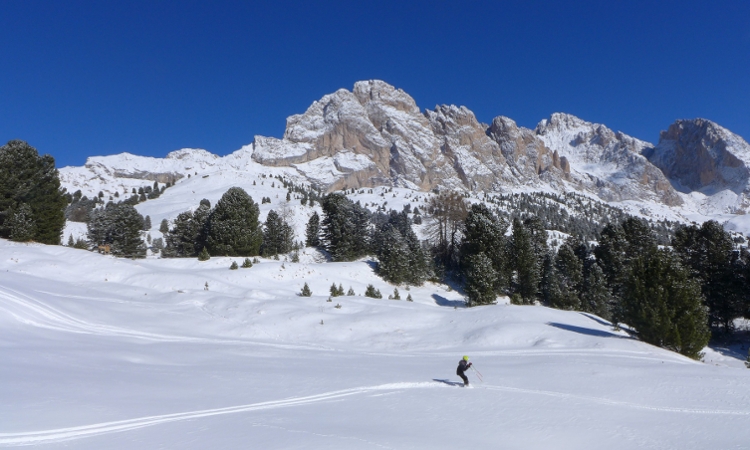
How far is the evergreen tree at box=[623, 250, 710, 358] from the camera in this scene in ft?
68.0

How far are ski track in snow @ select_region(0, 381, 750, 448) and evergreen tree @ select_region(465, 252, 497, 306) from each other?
820 inches

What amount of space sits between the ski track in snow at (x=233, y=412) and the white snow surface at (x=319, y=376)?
4cm

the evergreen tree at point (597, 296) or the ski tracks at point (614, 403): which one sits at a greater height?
the evergreen tree at point (597, 296)

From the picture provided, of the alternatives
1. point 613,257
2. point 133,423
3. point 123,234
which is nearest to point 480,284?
point 613,257

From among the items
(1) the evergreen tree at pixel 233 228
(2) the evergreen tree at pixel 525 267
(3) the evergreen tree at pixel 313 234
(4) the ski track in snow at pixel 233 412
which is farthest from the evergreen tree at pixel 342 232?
(4) the ski track in snow at pixel 233 412

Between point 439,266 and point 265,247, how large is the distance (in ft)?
59.4

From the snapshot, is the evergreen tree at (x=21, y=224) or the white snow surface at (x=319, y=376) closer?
the white snow surface at (x=319, y=376)

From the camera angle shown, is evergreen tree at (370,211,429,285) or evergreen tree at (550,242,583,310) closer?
evergreen tree at (550,242,583,310)

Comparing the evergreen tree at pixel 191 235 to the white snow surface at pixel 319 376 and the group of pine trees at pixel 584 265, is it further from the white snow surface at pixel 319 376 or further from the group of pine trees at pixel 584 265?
the group of pine trees at pixel 584 265

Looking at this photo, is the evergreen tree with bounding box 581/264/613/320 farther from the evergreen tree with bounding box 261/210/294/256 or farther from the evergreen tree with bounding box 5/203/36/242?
the evergreen tree with bounding box 5/203/36/242

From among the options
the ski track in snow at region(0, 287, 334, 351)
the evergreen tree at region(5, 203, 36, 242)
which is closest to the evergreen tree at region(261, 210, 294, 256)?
the evergreen tree at region(5, 203, 36, 242)

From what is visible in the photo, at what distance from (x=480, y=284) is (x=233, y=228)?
855 inches

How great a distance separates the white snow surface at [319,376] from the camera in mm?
8125

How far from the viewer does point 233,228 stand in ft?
131
